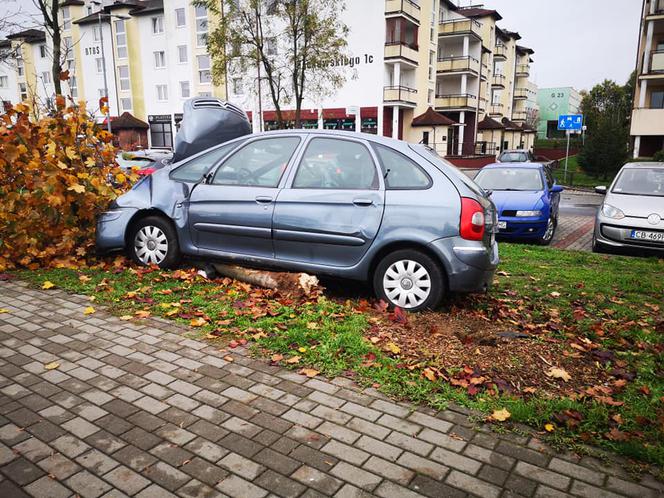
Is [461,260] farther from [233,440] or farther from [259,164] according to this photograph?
[233,440]

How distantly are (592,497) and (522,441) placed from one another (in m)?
0.53

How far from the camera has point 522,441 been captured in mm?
3086

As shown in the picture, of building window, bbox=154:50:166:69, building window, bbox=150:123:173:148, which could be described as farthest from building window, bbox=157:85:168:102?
building window, bbox=150:123:173:148

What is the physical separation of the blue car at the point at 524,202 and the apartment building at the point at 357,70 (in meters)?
25.8

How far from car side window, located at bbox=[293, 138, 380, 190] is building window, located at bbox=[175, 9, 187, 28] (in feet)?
159

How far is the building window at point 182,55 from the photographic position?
48.6 m

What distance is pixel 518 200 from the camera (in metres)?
10.6

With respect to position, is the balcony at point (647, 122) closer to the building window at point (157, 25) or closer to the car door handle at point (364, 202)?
the car door handle at point (364, 202)

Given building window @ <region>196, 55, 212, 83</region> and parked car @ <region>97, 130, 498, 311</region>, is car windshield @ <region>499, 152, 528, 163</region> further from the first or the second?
building window @ <region>196, 55, 212, 83</region>

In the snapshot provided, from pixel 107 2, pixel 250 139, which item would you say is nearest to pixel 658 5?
pixel 250 139

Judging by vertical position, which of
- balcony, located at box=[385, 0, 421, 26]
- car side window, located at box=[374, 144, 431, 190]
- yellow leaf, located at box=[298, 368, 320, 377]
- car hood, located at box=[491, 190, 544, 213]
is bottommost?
yellow leaf, located at box=[298, 368, 320, 377]

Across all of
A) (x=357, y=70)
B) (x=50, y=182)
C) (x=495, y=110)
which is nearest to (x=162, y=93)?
(x=357, y=70)

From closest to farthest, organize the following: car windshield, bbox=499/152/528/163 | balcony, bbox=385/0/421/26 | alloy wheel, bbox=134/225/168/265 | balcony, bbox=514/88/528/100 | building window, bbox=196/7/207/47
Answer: alloy wheel, bbox=134/225/168/265
car windshield, bbox=499/152/528/163
balcony, bbox=385/0/421/26
building window, bbox=196/7/207/47
balcony, bbox=514/88/528/100

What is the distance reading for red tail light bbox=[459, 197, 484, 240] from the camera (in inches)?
194
